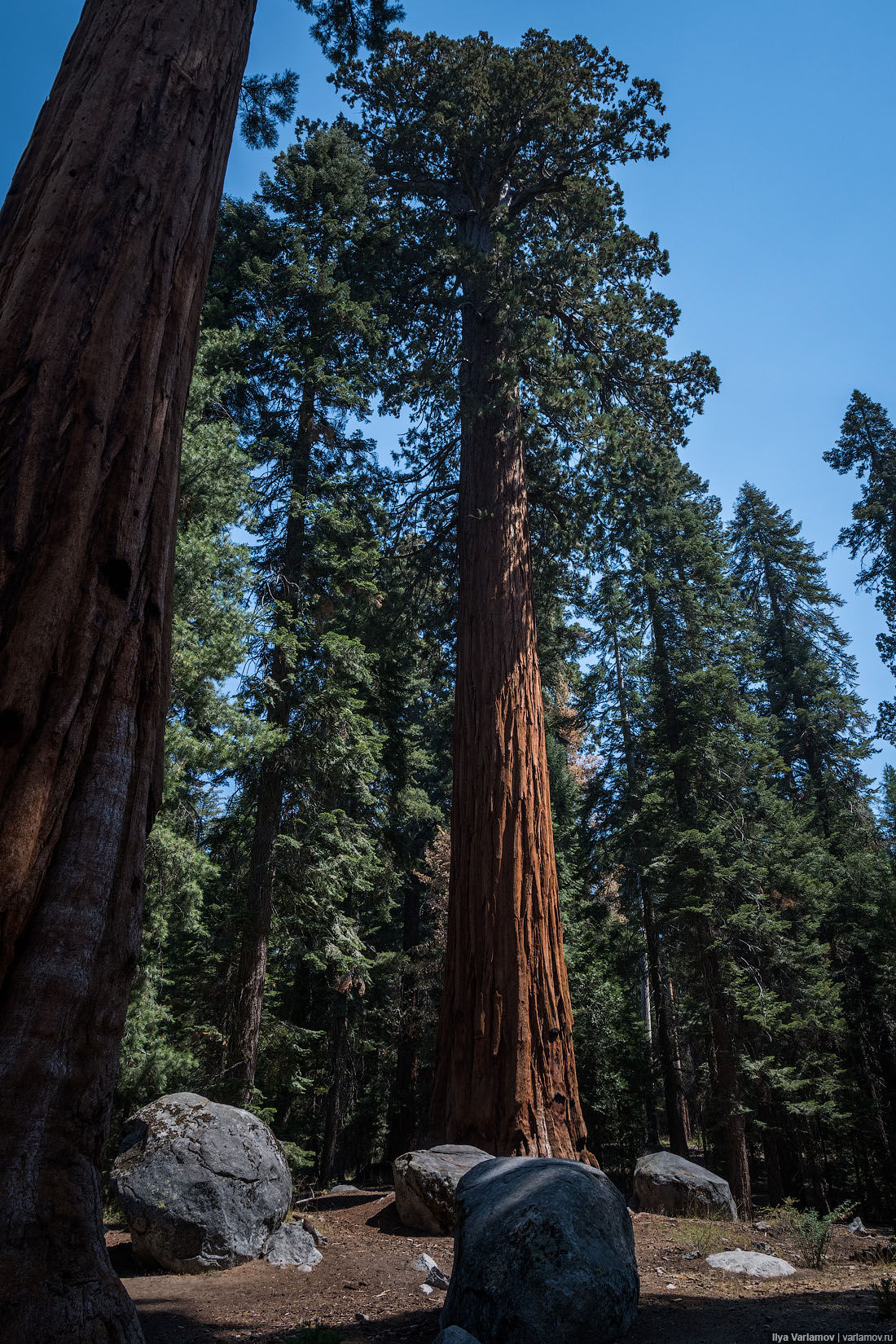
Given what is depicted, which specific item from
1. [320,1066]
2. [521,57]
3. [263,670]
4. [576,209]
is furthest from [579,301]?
[320,1066]

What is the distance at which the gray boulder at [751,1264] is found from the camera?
17.9ft

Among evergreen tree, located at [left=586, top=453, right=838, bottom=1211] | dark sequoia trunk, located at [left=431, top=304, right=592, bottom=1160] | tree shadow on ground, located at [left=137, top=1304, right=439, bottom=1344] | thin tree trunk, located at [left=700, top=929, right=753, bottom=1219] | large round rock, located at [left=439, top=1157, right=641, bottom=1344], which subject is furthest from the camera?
evergreen tree, located at [left=586, top=453, right=838, bottom=1211]

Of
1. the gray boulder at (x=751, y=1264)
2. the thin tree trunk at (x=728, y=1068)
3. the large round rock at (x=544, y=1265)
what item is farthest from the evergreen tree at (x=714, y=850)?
the large round rock at (x=544, y=1265)

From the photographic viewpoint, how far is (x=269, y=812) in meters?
10.6

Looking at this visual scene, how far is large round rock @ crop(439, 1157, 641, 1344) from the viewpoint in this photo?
141 inches

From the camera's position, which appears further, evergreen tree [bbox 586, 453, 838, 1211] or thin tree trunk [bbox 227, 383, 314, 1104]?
evergreen tree [bbox 586, 453, 838, 1211]

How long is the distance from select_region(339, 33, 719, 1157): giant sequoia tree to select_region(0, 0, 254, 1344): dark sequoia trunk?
221 inches

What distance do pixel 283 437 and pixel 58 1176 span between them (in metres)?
12.1

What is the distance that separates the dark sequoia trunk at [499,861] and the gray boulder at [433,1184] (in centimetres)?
34

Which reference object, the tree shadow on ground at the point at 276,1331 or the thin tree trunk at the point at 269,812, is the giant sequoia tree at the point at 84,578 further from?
the thin tree trunk at the point at 269,812

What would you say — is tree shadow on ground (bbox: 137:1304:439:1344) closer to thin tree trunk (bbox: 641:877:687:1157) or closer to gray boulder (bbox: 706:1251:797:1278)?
gray boulder (bbox: 706:1251:797:1278)

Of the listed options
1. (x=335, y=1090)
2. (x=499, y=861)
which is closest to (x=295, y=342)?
(x=499, y=861)

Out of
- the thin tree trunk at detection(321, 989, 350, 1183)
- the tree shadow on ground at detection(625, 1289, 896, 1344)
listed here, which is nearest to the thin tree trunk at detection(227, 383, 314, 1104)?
the tree shadow on ground at detection(625, 1289, 896, 1344)

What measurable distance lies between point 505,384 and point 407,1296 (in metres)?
9.01
